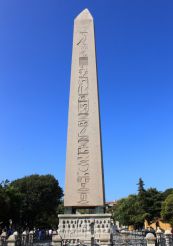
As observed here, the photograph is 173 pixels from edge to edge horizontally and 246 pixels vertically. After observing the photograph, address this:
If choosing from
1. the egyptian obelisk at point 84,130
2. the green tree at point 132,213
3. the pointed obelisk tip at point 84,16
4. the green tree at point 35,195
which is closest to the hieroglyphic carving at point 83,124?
the egyptian obelisk at point 84,130

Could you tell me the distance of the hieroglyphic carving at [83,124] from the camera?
1094 centimetres

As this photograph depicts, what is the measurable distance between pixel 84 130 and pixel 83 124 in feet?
0.71

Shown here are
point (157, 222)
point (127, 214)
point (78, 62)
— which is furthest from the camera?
point (127, 214)

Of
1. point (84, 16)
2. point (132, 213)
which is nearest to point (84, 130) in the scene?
point (84, 16)

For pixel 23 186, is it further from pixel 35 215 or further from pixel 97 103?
pixel 97 103

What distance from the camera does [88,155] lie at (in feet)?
37.1

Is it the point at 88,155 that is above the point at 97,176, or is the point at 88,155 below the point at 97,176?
above

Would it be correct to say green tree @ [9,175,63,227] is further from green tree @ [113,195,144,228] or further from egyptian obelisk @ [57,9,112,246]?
egyptian obelisk @ [57,9,112,246]

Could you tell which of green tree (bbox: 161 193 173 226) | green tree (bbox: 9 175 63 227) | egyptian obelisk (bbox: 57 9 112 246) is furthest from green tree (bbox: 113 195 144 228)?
egyptian obelisk (bbox: 57 9 112 246)

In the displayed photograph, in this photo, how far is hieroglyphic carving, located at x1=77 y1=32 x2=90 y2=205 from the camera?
1094 cm

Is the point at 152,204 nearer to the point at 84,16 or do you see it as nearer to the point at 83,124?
the point at 84,16

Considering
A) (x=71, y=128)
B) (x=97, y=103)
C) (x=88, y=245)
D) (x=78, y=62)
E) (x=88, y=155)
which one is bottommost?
(x=88, y=245)

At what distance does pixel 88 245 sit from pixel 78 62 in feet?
21.6

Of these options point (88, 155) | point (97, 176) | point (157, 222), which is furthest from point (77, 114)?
point (157, 222)
